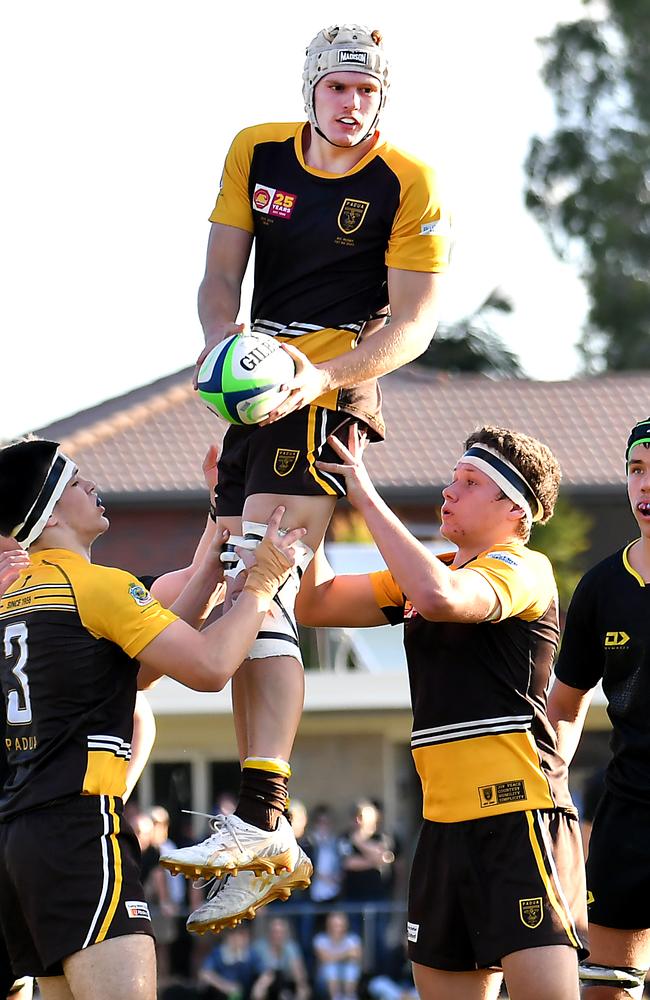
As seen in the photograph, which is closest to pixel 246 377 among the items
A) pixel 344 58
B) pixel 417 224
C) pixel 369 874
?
pixel 417 224

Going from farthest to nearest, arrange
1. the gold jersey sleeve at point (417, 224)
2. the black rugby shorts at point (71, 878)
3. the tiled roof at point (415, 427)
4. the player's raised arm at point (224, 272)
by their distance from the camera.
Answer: the tiled roof at point (415, 427) → the player's raised arm at point (224, 272) → the gold jersey sleeve at point (417, 224) → the black rugby shorts at point (71, 878)

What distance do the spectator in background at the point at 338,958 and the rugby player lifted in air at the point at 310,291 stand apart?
32.5 feet

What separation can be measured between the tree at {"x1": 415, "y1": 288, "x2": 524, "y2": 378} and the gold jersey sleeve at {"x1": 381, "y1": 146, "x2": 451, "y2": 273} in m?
40.4

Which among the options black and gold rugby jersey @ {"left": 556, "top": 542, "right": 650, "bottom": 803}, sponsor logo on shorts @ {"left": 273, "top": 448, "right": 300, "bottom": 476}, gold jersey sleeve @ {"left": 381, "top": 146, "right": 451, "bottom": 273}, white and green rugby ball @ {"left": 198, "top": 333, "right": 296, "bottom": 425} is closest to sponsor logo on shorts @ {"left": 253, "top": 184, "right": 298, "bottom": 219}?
gold jersey sleeve @ {"left": 381, "top": 146, "right": 451, "bottom": 273}

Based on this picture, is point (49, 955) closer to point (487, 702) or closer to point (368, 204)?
point (487, 702)

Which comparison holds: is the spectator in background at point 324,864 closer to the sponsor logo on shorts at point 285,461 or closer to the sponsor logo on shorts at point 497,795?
the sponsor logo on shorts at point 497,795

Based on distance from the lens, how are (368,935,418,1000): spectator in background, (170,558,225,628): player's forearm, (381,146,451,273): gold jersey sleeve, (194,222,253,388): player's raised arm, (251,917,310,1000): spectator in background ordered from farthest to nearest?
(251,917,310,1000): spectator in background < (368,935,418,1000): spectator in background < (170,558,225,628): player's forearm < (194,222,253,388): player's raised arm < (381,146,451,273): gold jersey sleeve

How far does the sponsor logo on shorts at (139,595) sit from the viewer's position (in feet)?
18.4

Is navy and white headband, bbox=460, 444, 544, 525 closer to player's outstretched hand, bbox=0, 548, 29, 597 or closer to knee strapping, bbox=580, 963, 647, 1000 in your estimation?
player's outstretched hand, bbox=0, 548, 29, 597

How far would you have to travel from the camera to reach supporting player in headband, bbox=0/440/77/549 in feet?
19.0

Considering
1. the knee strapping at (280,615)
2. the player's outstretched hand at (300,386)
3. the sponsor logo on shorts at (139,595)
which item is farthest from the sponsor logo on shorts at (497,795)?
the player's outstretched hand at (300,386)

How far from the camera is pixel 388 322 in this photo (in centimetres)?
605

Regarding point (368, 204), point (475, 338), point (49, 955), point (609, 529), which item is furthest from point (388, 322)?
point (475, 338)

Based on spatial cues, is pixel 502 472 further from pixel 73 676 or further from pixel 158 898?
pixel 158 898
